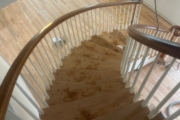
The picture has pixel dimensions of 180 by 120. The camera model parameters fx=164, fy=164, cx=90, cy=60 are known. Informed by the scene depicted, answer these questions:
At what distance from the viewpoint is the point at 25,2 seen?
501 centimetres

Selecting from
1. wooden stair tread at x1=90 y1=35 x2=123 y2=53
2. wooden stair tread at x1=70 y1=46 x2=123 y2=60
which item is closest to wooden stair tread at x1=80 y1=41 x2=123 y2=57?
wooden stair tread at x1=70 y1=46 x2=123 y2=60

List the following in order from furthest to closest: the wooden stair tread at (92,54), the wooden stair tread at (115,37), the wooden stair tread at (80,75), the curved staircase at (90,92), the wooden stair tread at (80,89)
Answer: the wooden stair tread at (115,37) → the wooden stair tread at (92,54) → the wooden stair tread at (80,75) → the wooden stair tread at (80,89) → the curved staircase at (90,92)

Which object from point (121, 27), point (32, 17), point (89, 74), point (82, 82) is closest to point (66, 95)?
point (82, 82)

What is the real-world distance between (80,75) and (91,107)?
0.72 m

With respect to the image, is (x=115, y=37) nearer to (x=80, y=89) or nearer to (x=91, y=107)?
(x=80, y=89)

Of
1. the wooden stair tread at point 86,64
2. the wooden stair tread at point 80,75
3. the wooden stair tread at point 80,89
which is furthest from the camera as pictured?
the wooden stair tread at point 86,64

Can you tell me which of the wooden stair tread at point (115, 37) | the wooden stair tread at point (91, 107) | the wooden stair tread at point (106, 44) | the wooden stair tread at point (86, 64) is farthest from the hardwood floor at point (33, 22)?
the wooden stair tread at point (91, 107)

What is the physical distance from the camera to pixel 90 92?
1.94 meters

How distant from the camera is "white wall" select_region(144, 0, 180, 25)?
4.46 meters

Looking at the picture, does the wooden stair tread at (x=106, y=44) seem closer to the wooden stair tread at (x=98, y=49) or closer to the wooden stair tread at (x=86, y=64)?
the wooden stair tread at (x=98, y=49)

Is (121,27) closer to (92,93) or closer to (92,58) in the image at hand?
(92,58)

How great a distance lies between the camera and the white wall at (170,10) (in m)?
4.46

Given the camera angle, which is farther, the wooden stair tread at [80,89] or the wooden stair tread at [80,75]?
the wooden stair tread at [80,75]

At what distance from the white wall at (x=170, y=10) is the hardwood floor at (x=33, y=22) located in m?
0.16
